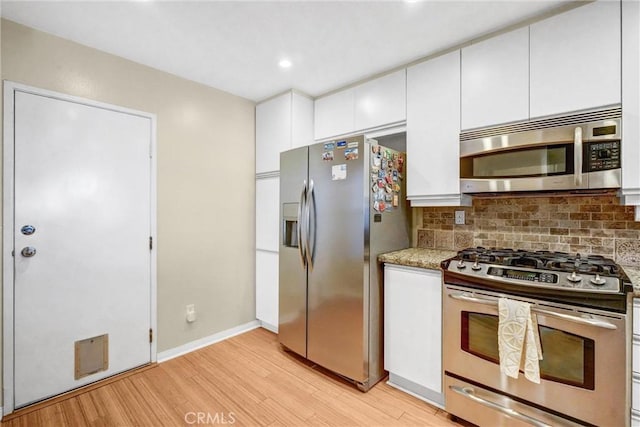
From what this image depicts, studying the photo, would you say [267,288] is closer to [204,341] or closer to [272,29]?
[204,341]

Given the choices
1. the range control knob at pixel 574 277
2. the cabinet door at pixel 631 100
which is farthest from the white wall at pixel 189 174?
the cabinet door at pixel 631 100

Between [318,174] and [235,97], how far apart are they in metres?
1.37

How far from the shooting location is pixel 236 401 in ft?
6.53

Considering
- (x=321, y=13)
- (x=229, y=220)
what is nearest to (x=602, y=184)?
(x=321, y=13)

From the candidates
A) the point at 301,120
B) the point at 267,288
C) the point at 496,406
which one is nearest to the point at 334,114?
the point at 301,120

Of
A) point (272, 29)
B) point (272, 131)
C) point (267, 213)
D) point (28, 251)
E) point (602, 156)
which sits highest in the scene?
point (272, 29)

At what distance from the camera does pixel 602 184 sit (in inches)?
62.4

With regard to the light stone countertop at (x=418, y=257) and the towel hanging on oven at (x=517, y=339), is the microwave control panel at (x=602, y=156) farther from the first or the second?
the light stone countertop at (x=418, y=257)

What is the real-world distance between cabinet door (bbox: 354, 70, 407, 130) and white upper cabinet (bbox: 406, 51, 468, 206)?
69mm

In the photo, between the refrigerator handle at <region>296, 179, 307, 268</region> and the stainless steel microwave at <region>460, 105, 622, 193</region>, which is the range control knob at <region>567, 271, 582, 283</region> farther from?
the refrigerator handle at <region>296, 179, 307, 268</region>

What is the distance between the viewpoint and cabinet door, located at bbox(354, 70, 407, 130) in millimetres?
2354

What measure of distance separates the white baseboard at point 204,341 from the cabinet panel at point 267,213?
83cm

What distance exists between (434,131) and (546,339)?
55.7 inches

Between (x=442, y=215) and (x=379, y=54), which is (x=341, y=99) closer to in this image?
(x=379, y=54)
